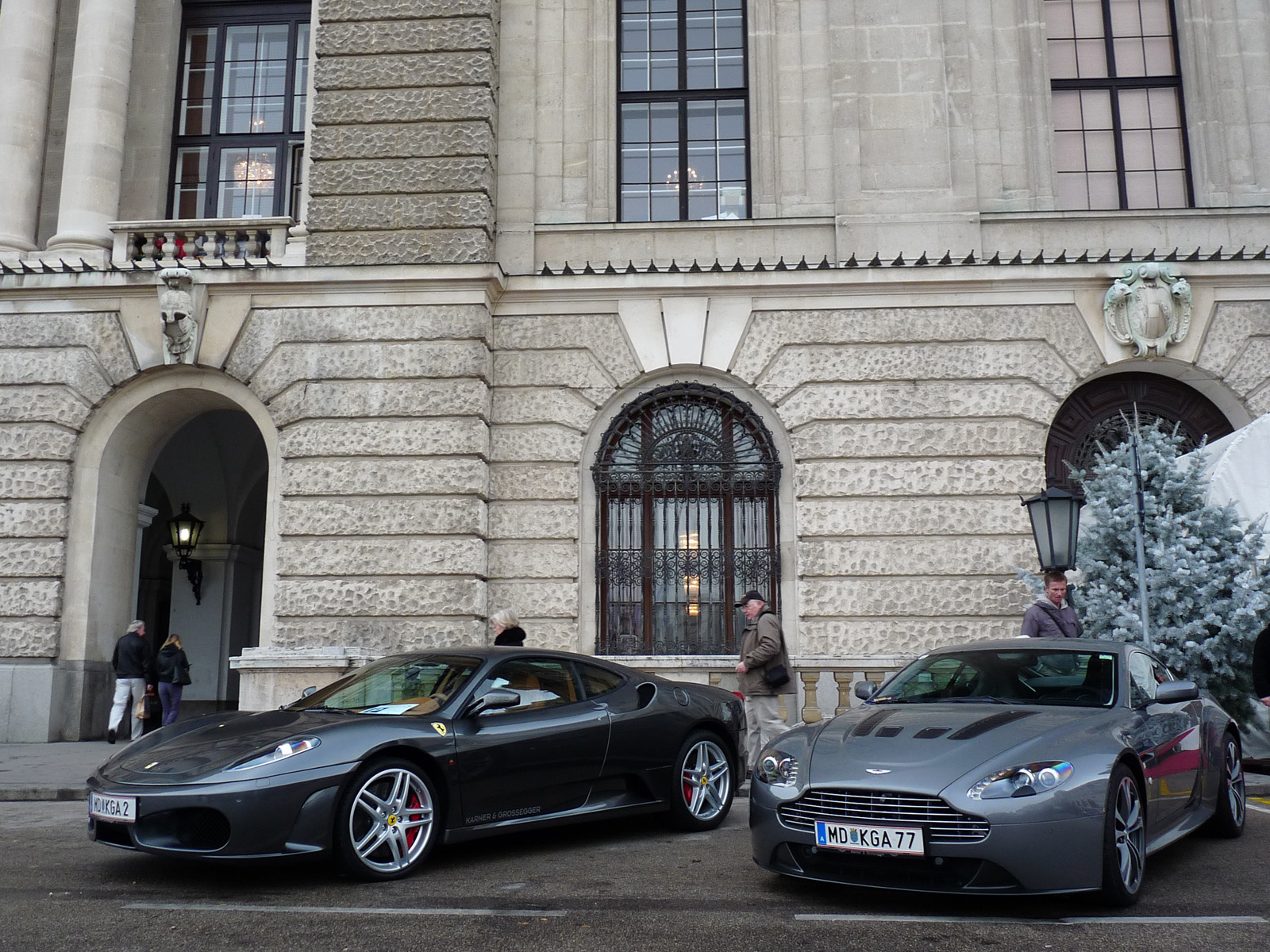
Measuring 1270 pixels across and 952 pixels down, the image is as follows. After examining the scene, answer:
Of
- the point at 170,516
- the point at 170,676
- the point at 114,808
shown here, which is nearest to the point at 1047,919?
the point at 114,808

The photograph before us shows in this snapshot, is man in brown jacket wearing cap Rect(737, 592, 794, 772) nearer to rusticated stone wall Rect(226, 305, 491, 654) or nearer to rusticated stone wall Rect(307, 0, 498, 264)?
rusticated stone wall Rect(226, 305, 491, 654)

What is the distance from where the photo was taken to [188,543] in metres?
18.6

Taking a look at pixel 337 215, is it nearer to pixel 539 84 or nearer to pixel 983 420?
pixel 539 84

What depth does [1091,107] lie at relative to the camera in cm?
1540

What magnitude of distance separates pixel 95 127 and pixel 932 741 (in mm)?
14148

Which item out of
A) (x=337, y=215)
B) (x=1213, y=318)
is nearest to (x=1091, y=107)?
(x=1213, y=318)

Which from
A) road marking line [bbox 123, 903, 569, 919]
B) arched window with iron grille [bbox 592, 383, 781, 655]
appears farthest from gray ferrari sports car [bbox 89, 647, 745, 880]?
arched window with iron grille [bbox 592, 383, 781, 655]

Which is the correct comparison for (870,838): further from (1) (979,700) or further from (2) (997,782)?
(1) (979,700)

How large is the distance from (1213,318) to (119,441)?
539 inches

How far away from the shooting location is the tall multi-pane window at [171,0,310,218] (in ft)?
53.1

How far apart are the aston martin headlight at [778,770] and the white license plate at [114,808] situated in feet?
10.5

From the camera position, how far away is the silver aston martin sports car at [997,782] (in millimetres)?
5043

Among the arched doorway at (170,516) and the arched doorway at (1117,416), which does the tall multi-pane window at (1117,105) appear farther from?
the arched doorway at (170,516)

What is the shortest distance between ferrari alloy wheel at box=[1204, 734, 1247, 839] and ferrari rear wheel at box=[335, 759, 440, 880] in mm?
4917
